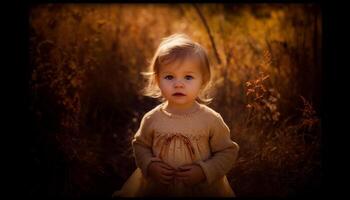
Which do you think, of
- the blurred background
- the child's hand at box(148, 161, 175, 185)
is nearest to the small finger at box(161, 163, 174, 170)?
the child's hand at box(148, 161, 175, 185)

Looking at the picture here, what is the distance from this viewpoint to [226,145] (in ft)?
10.2

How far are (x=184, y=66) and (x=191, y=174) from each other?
1.86ft

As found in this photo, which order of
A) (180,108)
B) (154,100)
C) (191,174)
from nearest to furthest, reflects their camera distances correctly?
(191,174), (180,108), (154,100)

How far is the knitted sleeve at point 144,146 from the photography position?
310 cm

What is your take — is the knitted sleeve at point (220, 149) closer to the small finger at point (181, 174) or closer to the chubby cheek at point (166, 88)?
the small finger at point (181, 174)

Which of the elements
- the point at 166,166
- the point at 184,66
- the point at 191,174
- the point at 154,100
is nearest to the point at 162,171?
the point at 166,166

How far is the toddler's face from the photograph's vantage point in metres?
3.08

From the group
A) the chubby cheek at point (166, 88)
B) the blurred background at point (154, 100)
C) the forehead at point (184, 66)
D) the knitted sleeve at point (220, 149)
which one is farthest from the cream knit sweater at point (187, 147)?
the blurred background at point (154, 100)

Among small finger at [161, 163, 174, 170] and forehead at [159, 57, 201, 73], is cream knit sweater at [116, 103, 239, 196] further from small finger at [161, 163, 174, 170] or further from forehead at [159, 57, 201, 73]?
forehead at [159, 57, 201, 73]

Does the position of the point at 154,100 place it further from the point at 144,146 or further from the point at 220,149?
the point at 220,149

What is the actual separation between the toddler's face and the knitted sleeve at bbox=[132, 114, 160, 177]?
196 millimetres

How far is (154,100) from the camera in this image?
13.1ft

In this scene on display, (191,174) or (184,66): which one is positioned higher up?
(184,66)

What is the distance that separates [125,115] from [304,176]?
50.9 inches
